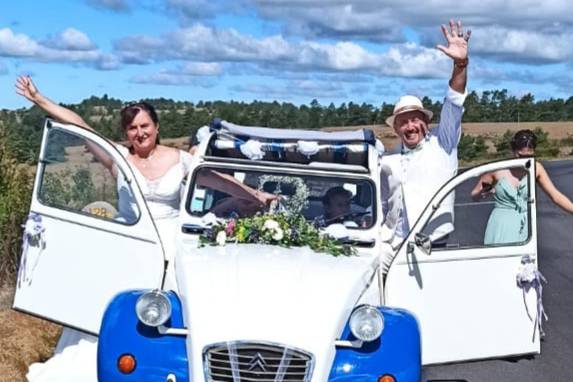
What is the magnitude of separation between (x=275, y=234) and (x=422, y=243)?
1.01 m

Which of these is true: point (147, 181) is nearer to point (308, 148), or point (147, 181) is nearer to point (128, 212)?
point (128, 212)

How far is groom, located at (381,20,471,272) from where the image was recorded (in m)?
7.89

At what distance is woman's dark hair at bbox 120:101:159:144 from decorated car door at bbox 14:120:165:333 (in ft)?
0.99

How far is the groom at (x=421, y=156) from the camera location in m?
7.89

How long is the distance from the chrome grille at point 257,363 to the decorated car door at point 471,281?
1445 mm

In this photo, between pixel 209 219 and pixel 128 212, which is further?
pixel 128 212

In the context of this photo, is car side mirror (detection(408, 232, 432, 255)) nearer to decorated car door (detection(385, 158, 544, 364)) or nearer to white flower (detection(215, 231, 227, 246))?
decorated car door (detection(385, 158, 544, 364))

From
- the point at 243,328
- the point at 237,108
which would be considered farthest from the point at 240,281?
the point at 237,108

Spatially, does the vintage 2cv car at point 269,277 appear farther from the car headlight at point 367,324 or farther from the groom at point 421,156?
the groom at point 421,156

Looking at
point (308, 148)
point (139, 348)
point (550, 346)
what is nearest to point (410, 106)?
point (308, 148)

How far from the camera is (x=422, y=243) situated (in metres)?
7.09

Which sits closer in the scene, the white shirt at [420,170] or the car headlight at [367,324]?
the car headlight at [367,324]

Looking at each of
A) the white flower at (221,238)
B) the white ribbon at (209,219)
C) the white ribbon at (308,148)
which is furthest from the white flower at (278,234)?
the white ribbon at (308,148)

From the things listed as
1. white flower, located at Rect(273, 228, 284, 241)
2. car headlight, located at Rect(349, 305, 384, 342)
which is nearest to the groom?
white flower, located at Rect(273, 228, 284, 241)
